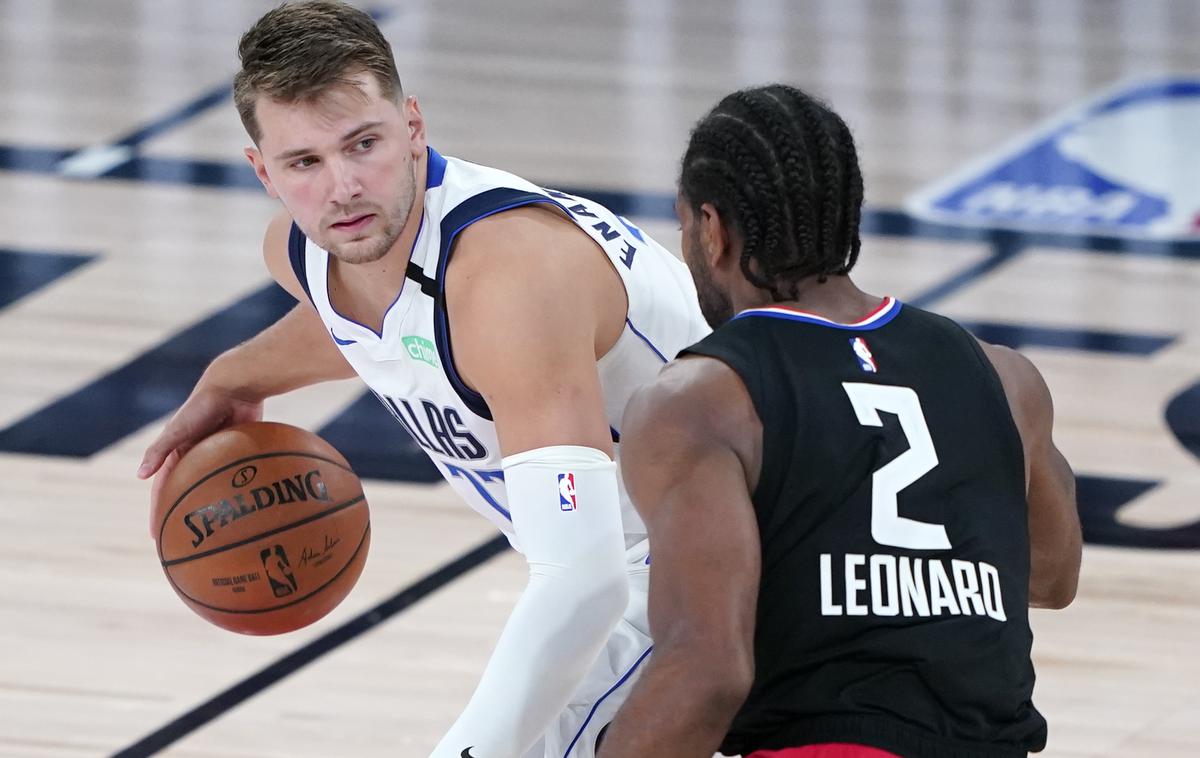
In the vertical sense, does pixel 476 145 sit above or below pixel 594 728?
below

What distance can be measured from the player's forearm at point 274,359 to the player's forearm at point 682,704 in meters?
1.50

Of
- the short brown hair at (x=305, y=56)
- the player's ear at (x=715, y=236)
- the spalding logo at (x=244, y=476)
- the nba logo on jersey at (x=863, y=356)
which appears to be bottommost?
the spalding logo at (x=244, y=476)

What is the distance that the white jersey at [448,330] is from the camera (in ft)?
8.70

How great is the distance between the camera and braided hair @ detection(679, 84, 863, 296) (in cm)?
216

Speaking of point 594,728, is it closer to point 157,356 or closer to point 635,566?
point 635,566

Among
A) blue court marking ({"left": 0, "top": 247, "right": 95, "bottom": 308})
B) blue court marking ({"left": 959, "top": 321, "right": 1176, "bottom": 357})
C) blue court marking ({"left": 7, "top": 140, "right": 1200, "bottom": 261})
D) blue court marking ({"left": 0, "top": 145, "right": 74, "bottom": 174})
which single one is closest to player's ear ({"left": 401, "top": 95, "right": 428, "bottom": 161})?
blue court marking ({"left": 959, "top": 321, "right": 1176, "bottom": 357})

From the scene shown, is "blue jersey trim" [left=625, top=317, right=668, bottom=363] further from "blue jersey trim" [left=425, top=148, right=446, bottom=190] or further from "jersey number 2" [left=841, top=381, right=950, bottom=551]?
"jersey number 2" [left=841, top=381, right=950, bottom=551]

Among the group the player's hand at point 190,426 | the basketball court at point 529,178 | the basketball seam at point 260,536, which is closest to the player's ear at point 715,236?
the basketball seam at point 260,536

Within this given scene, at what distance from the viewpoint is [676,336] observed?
2836 millimetres

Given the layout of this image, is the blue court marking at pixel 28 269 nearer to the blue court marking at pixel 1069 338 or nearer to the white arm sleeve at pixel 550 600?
the blue court marking at pixel 1069 338

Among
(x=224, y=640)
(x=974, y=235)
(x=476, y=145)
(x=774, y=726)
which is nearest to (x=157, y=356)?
(x=224, y=640)

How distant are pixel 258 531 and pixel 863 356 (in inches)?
54.2

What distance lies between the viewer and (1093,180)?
7656 mm

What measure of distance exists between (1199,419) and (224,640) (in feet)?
9.44
